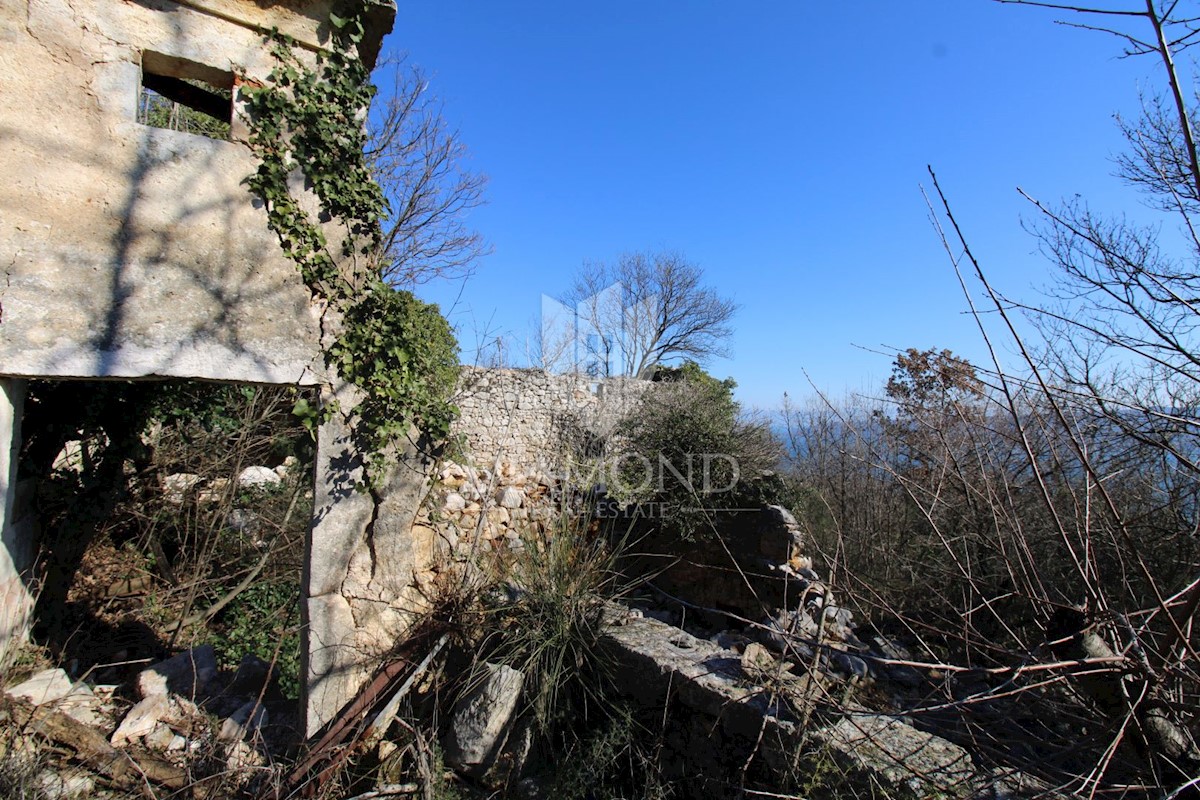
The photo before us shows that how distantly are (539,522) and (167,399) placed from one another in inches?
128

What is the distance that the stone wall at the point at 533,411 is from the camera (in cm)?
1238

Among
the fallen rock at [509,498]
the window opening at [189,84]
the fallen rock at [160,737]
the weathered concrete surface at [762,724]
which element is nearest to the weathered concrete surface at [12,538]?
the fallen rock at [160,737]

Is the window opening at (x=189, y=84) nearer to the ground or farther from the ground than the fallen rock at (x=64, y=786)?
farther from the ground

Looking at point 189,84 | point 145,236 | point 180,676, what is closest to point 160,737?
point 180,676

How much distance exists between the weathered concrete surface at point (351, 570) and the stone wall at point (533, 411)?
7655 millimetres

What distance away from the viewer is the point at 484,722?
3.22 m

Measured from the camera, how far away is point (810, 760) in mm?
2398

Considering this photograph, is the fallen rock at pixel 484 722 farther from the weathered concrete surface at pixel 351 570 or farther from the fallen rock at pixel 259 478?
the fallen rock at pixel 259 478

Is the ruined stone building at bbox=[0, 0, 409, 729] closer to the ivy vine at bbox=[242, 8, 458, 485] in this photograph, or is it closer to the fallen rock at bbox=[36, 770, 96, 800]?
the ivy vine at bbox=[242, 8, 458, 485]

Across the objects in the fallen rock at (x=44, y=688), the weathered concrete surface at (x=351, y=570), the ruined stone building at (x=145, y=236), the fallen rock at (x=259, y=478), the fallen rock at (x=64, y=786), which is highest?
the ruined stone building at (x=145, y=236)

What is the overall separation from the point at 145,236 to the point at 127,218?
0.11 metres

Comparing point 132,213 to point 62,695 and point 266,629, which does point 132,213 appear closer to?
point 62,695

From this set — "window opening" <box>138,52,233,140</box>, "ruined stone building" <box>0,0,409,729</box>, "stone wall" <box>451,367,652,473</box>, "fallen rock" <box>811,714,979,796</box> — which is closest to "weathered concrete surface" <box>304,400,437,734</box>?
"ruined stone building" <box>0,0,409,729</box>

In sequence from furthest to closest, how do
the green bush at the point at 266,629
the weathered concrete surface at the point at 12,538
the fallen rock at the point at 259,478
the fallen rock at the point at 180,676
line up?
the fallen rock at the point at 259,478 → the green bush at the point at 266,629 → the fallen rock at the point at 180,676 → the weathered concrete surface at the point at 12,538
